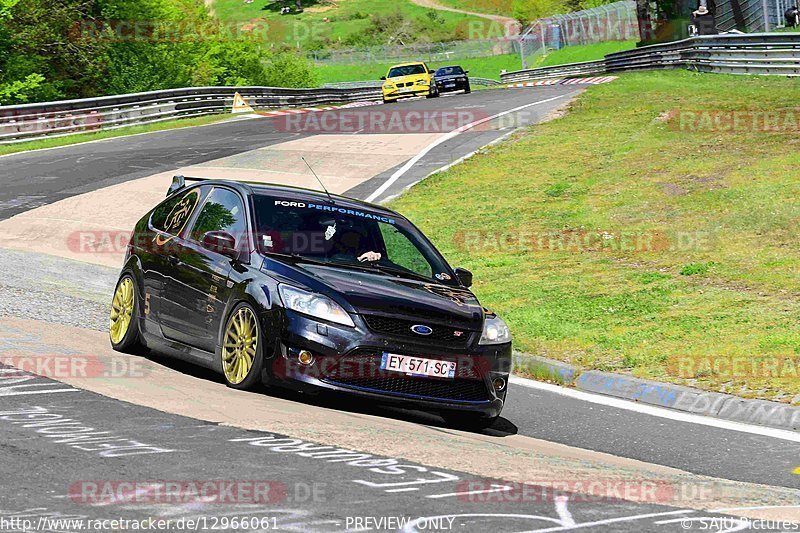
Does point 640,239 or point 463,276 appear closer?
point 463,276

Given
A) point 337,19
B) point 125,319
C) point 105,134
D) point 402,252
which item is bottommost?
point 125,319

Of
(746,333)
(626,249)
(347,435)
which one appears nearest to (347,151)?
(626,249)

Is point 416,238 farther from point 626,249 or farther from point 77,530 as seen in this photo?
point 626,249

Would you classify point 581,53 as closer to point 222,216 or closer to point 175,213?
point 175,213

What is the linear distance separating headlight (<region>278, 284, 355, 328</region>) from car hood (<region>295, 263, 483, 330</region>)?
0.10m

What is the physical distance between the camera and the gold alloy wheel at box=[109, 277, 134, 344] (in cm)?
1037

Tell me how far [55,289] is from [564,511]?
9182mm

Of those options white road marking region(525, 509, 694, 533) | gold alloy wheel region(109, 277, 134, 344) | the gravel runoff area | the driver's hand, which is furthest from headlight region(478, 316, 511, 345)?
the gravel runoff area

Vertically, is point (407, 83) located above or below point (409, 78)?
below

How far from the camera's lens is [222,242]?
930 cm

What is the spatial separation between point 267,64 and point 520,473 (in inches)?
2884

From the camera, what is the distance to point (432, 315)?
335 inches

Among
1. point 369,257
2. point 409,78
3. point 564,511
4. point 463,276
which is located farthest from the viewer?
point 409,78

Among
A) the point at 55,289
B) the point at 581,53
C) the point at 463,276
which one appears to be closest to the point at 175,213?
the point at 463,276
